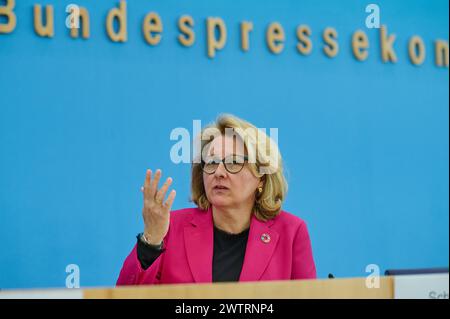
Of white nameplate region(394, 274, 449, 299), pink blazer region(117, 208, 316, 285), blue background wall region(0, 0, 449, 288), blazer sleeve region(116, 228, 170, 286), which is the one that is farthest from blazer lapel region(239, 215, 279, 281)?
blue background wall region(0, 0, 449, 288)

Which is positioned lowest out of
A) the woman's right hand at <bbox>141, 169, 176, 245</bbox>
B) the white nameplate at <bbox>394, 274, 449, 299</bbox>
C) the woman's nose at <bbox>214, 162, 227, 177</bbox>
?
the white nameplate at <bbox>394, 274, 449, 299</bbox>

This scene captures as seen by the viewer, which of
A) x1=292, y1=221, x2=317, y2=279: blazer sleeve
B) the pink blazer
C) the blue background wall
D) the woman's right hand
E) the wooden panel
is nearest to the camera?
the wooden panel

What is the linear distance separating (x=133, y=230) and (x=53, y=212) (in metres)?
0.39

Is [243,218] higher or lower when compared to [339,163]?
lower

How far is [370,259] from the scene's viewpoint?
3.63m

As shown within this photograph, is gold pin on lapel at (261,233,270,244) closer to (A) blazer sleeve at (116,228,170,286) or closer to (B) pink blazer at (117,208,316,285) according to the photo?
(B) pink blazer at (117,208,316,285)

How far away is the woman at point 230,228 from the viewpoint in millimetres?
2033

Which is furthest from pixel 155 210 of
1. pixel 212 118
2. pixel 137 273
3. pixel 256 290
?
pixel 212 118

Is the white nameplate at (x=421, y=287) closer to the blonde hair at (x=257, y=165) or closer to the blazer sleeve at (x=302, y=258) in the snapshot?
the blazer sleeve at (x=302, y=258)

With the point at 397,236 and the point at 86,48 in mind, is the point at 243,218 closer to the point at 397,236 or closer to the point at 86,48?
the point at 86,48

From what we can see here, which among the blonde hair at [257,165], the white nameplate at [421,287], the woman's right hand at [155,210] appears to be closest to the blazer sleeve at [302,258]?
the blonde hair at [257,165]

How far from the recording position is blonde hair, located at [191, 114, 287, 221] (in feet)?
7.25

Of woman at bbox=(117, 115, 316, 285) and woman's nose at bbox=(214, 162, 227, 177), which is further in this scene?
woman's nose at bbox=(214, 162, 227, 177)
